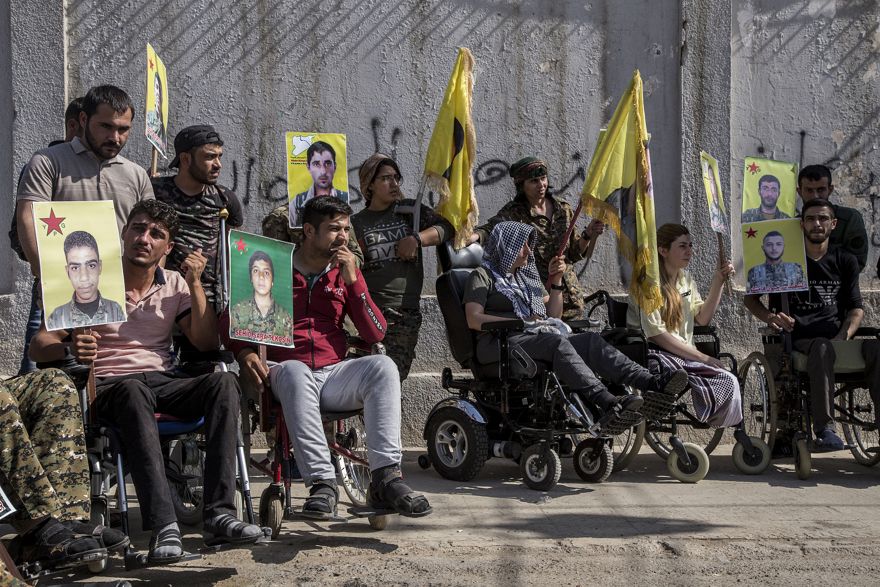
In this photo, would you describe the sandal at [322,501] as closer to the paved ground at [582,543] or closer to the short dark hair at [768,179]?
the paved ground at [582,543]

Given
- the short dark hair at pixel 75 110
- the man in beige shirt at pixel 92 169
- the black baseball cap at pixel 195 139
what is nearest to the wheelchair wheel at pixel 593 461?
the black baseball cap at pixel 195 139

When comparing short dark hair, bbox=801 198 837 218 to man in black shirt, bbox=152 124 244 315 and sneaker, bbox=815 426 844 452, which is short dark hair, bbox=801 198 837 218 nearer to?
sneaker, bbox=815 426 844 452

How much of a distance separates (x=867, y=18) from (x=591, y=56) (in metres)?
2.30

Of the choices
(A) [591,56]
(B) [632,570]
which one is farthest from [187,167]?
(A) [591,56]

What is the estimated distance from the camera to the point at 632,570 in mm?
4785

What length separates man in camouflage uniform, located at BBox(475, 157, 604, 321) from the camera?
280 inches

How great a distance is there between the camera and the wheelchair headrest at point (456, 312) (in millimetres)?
6566

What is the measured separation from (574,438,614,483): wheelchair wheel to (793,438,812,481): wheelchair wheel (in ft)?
3.98

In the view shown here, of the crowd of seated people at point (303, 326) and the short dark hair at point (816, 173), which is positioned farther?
the short dark hair at point (816, 173)

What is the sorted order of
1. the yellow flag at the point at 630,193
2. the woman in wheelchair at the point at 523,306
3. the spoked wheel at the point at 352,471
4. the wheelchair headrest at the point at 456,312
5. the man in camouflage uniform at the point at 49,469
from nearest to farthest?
the man in camouflage uniform at the point at 49,469
the spoked wheel at the point at 352,471
the woman in wheelchair at the point at 523,306
the wheelchair headrest at the point at 456,312
the yellow flag at the point at 630,193

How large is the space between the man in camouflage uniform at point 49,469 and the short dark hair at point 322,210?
158 centimetres

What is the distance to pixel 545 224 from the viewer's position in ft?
23.7

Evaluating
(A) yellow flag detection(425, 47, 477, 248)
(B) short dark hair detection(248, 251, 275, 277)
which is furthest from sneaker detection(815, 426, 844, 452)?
(B) short dark hair detection(248, 251, 275, 277)

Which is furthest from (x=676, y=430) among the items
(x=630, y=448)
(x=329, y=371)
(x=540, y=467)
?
(x=329, y=371)
